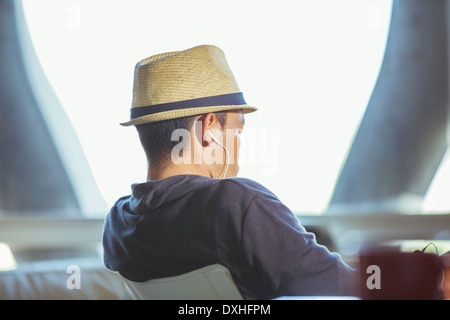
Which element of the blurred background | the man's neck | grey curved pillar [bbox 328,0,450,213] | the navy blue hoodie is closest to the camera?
the navy blue hoodie

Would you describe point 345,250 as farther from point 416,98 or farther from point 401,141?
point 416,98

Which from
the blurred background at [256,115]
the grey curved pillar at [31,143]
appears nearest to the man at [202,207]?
the blurred background at [256,115]

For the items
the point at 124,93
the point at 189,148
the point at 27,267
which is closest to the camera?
the point at 189,148

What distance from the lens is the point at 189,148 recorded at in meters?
1.16

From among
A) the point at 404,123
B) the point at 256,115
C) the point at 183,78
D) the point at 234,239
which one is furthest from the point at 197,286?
the point at 404,123

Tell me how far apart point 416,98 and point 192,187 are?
8.31 ft

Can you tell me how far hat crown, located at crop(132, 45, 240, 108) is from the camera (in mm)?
1202

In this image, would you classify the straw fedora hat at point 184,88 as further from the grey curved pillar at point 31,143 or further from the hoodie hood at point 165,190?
the grey curved pillar at point 31,143

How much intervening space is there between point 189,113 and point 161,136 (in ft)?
0.27

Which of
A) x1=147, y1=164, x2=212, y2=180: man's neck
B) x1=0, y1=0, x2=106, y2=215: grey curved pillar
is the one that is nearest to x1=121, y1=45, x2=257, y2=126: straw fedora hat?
x1=147, y1=164, x2=212, y2=180: man's neck

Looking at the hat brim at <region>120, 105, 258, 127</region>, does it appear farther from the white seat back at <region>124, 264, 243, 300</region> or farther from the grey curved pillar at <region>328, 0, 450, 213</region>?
the grey curved pillar at <region>328, 0, 450, 213</region>

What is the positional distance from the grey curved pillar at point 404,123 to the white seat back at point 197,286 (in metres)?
2.16

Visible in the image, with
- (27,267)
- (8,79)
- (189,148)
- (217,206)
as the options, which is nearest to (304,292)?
(217,206)

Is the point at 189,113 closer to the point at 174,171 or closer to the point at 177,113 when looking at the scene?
the point at 177,113
